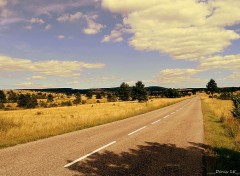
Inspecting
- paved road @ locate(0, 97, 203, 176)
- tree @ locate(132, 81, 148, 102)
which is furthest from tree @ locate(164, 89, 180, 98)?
paved road @ locate(0, 97, 203, 176)

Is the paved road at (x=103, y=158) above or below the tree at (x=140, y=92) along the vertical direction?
below

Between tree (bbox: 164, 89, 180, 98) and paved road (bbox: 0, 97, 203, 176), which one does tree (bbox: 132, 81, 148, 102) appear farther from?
paved road (bbox: 0, 97, 203, 176)

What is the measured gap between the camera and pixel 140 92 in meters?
93.1

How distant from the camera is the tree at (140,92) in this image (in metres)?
91.9

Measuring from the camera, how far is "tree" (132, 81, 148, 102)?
301 ft

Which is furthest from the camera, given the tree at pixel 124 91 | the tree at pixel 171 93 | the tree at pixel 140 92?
the tree at pixel 171 93

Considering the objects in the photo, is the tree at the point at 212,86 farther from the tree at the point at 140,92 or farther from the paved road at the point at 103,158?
the paved road at the point at 103,158

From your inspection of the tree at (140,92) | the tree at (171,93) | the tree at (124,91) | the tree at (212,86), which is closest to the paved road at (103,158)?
the tree at (140,92)

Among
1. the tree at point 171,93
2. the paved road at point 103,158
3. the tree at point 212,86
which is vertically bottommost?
the paved road at point 103,158

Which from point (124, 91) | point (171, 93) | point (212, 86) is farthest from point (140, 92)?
point (212, 86)

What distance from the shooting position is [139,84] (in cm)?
9500

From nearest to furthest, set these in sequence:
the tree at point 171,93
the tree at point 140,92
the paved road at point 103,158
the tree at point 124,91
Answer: the paved road at point 103,158 → the tree at point 140,92 → the tree at point 124,91 → the tree at point 171,93

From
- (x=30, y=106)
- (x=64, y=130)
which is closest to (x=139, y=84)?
(x=30, y=106)

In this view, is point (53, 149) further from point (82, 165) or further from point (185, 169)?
point (185, 169)
